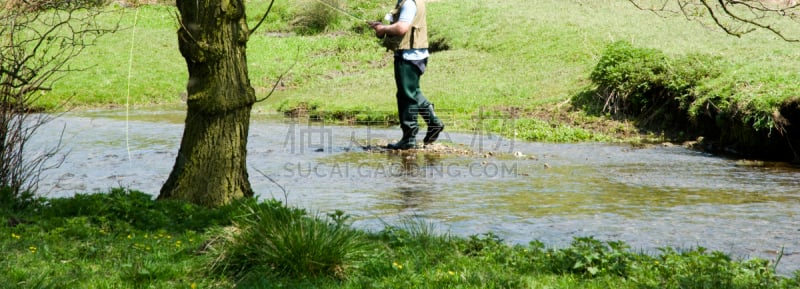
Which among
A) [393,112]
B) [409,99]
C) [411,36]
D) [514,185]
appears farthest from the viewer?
[393,112]

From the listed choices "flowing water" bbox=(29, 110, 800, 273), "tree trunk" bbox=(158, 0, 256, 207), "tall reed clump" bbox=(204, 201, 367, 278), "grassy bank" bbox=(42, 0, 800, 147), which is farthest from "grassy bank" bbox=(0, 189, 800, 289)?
"grassy bank" bbox=(42, 0, 800, 147)

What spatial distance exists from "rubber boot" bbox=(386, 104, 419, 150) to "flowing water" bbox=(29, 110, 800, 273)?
0.44 m

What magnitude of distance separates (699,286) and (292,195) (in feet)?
16.3

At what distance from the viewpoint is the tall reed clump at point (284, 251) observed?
568 centimetres

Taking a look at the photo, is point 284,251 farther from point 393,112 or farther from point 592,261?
point 393,112

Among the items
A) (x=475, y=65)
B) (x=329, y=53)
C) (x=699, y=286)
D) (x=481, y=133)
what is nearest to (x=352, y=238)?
(x=699, y=286)

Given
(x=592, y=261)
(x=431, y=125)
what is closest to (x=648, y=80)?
(x=431, y=125)

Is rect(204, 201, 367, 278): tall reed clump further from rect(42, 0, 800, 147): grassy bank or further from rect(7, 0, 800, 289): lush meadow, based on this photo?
rect(42, 0, 800, 147): grassy bank

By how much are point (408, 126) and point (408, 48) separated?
44.7 inches

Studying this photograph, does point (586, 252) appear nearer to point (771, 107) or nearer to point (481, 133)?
point (771, 107)

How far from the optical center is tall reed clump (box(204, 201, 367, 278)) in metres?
5.68

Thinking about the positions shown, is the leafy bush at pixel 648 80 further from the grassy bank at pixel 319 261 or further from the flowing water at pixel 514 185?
the grassy bank at pixel 319 261

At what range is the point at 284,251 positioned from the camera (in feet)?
18.8

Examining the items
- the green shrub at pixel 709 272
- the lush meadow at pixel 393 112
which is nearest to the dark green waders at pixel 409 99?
the lush meadow at pixel 393 112
